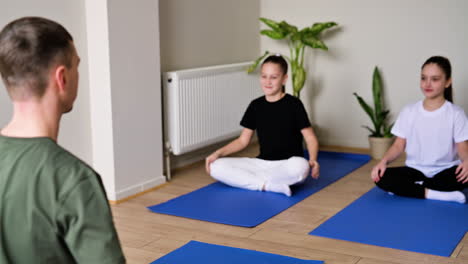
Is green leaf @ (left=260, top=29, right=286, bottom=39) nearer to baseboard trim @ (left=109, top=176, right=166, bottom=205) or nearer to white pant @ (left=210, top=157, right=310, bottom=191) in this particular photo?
white pant @ (left=210, top=157, right=310, bottom=191)

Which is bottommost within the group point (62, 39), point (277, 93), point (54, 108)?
point (277, 93)

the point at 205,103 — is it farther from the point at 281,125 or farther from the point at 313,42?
the point at 313,42

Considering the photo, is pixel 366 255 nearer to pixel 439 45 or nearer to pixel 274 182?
pixel 274 182

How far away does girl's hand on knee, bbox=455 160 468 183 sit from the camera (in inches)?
121

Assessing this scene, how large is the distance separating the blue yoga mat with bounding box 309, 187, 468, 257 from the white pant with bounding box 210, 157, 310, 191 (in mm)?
390

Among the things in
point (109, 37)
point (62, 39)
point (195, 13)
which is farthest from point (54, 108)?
point (195, 13)

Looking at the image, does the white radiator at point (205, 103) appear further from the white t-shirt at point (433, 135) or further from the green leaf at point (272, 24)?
the white t-shirt at point (433, 135)

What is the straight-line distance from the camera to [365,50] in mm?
4559

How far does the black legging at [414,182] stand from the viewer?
319cm

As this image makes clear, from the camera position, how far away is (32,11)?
114 inches

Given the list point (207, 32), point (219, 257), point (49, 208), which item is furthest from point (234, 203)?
point (49, 208)

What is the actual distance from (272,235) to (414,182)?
997 millimetres

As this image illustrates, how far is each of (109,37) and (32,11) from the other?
1.36 feet

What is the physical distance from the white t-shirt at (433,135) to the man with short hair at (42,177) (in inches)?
101
